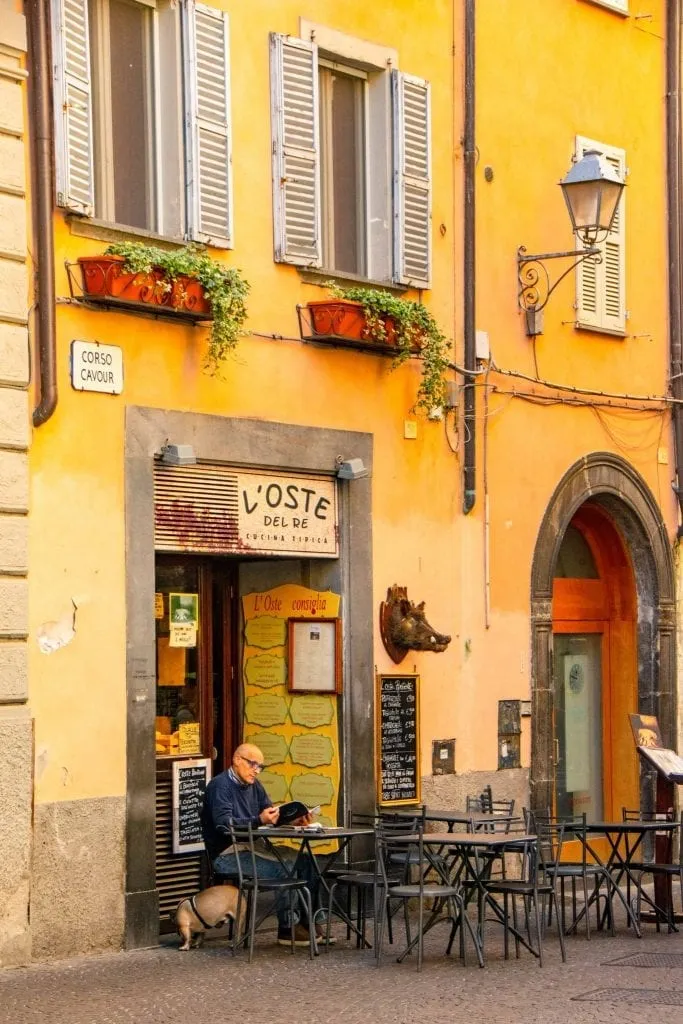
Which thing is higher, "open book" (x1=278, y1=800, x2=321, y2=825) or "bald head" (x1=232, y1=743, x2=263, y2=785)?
"bald head" (x1=232, y1=743, x2=263, y2=785)

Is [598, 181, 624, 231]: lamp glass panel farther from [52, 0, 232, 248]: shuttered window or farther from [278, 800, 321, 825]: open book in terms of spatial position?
[278, 800, 321, 825]: open book

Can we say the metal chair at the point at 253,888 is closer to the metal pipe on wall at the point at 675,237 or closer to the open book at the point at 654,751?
the open book at the point at 654,751

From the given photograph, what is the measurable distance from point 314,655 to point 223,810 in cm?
200

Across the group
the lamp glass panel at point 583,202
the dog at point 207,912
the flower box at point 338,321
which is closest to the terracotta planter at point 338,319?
the flower box at point 338,321

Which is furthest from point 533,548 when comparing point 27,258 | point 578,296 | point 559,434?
point 27,258

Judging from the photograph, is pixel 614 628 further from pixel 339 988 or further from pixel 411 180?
pixel 339 988

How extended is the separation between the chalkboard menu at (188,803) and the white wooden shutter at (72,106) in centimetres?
359

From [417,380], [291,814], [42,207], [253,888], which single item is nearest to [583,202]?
[417,380]

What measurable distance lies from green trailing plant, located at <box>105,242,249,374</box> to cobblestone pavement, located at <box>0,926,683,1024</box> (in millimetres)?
3559

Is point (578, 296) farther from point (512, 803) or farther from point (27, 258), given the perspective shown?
point (27, 258)

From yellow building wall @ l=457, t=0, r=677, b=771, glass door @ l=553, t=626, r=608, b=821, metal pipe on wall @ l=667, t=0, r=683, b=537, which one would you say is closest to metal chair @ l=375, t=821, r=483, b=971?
yellow building wall @ l=457, t=0, r=677, b=771

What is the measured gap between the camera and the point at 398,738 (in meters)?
13.3

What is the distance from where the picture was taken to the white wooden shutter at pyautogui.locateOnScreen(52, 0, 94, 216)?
10891mm

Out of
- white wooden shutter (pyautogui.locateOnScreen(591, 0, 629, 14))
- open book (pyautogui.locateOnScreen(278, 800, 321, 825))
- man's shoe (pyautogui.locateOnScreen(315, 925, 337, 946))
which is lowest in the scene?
man's shoe (pyautogui.locateOnScreen(315, 925, 337, 946))
